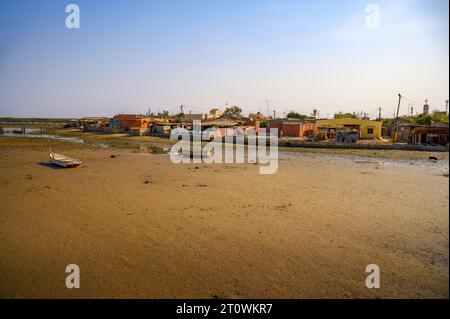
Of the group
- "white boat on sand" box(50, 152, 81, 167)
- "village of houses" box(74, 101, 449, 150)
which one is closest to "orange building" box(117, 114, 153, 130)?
"village of houses" box(74, 101, 449, 150)

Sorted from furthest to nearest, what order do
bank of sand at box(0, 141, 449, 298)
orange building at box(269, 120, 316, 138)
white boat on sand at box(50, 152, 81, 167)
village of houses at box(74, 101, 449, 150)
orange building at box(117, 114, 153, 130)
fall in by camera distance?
orange building at box(117, 114, 153, 130) < orange building at box(269, 120, 316, 138) < village of houses at box(74, 101, 449, 150) < white boat on sand at box(50, 152, 81, 167) < bank of sand at box(0, 141, 449, 298)

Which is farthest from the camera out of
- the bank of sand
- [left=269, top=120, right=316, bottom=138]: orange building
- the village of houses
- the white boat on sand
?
[left=269, top=120, right=316, bottom=138]: orange building

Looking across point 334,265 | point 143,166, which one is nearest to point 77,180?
point 143,166

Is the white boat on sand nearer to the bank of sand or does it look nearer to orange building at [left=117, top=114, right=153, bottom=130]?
the bank of sand

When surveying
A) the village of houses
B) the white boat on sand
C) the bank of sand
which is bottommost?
the bank of sand

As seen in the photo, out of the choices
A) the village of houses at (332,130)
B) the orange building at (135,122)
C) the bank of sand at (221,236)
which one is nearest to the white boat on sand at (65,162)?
the bank of sand at (221,236)

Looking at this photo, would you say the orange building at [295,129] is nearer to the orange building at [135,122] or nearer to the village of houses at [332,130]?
the village of houses at [332,130]

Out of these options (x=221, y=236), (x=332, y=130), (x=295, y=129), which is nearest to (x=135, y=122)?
(x=295, y=129)

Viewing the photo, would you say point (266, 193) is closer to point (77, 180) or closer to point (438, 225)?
point (438, 225)

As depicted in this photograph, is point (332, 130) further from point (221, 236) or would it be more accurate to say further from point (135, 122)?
point (221, 236)
